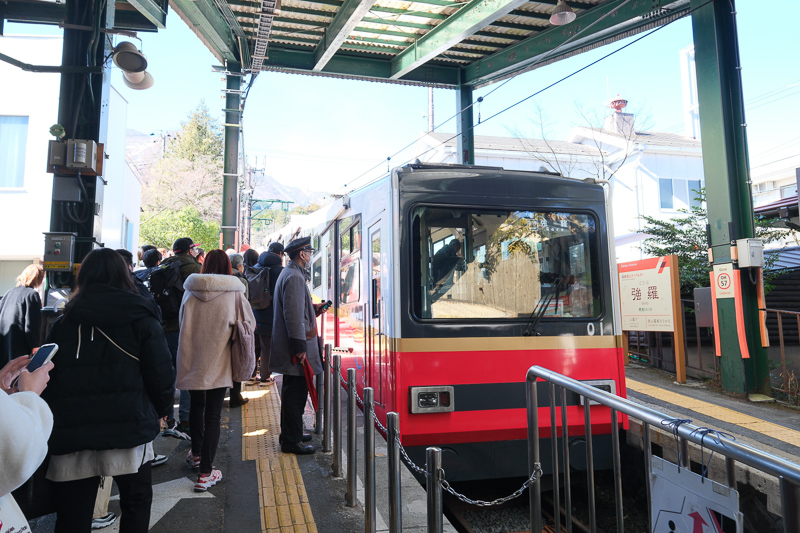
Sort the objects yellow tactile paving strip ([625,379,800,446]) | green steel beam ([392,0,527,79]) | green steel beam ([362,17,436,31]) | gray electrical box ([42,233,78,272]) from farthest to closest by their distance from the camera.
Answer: green steel beam ([362,17,436,31]) < green steel beam ([392,0,527,79]) < yellow tactile paving strip ([625,379,800,446]) < gray electrical box ([42,233,78,272])

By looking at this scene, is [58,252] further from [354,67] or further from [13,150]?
[13,150]

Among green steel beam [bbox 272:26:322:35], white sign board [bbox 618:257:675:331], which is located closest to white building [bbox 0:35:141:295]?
green steel beam [bbox 272:26:322:35]

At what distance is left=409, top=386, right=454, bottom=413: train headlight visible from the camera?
4129mm

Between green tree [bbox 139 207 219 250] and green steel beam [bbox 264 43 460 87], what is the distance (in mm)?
15103

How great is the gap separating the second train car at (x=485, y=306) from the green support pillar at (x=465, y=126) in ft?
23.7

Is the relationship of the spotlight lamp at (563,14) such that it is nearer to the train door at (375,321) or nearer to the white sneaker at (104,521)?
the train door at (375,321)

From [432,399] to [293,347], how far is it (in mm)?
1292

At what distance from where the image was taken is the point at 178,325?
537cm

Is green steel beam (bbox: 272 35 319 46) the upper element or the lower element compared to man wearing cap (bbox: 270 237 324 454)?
upper

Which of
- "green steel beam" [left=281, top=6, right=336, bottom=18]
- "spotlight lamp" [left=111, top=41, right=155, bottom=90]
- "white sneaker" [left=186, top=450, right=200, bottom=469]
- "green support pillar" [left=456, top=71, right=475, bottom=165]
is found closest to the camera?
"white sneaker" [left=186, top=450, right=200, bottom=469]

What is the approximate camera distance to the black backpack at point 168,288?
529 cm

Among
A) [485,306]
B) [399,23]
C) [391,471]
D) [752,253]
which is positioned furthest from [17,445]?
[399,23]

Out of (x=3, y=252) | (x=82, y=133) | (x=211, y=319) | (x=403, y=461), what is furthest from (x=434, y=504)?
(x=3, y=252)

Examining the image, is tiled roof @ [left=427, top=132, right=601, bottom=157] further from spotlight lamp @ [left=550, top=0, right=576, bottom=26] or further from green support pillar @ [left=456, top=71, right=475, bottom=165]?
spotlight lamp @ [left=550, top=0, right=576, bottom=26]
